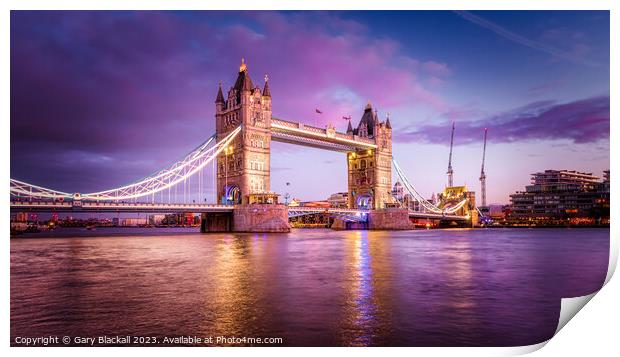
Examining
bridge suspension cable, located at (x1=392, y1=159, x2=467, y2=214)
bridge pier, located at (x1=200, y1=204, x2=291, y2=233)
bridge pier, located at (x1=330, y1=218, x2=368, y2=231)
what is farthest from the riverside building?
bridge pier, located at (x1=200, y1=204, x2=291, y2=233)

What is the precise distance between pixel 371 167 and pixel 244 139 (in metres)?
28.5

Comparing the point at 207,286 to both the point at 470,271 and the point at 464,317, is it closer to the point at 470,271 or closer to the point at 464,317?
the point at 464,317

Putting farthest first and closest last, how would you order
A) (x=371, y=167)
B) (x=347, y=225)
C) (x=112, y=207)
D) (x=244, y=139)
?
(x=347, y=225) → (x=371, y=167) → (x=244, y=139) → (x=112, y=207)

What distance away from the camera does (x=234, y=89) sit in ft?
188

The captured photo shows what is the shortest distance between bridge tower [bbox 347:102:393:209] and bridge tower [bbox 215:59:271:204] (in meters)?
21.5

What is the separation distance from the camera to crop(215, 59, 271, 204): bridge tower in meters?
54.8

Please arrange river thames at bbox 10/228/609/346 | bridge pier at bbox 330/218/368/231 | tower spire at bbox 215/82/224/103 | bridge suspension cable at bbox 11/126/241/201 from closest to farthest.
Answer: river thames at bbox 10/228/609/346 < bridge suspension cable at bbox 11/126/241/201 < tower spire at bbox 215/82/224/103 < bridge pier at bbox 330/218/368/231

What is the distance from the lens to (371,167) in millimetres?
77500

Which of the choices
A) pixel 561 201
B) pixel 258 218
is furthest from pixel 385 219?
pixel 258 218

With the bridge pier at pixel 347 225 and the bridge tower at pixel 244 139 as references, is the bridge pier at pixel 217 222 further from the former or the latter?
the bridge pier at pixel 347 225

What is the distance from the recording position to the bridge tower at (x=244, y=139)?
54.8 m

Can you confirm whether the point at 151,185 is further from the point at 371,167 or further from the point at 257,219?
the point at 371,167

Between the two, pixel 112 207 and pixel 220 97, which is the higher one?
pixel 220 97

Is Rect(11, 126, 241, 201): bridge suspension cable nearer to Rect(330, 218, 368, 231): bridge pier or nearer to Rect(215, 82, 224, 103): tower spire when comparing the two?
Rect(215, 82, 224, 103): tower spire
